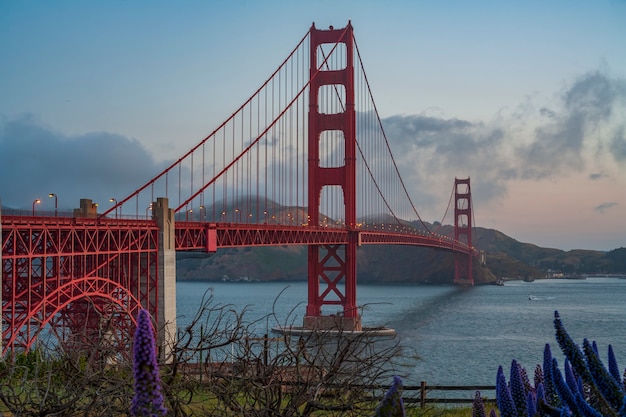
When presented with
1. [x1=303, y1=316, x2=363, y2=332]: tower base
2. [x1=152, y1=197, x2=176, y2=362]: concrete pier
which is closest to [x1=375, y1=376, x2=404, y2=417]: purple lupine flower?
[x1=303, y1=316, x2=363, y2=332]: tower base

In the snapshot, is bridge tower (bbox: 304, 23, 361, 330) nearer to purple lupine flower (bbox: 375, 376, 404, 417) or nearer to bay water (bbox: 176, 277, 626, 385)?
bay water (bbox: 176, 277, 626, 385)

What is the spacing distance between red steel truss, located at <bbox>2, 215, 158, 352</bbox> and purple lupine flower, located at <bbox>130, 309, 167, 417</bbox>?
17116mm

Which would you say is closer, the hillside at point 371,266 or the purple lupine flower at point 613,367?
the purple lupine flower at point 613,367

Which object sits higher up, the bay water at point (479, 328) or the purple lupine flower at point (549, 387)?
the purple lupine flower at point (549, 387)

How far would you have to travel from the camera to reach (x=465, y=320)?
69062 mm

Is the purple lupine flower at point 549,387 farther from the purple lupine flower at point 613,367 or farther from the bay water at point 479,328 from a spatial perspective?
the bay water at point 479,328

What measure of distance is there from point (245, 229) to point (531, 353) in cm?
1888

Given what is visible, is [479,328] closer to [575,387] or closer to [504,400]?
[575,387]

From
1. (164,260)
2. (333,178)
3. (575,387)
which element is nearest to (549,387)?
(575,387)

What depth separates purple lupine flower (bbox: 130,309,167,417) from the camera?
235 centimetres

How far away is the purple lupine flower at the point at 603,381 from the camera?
3614 mm

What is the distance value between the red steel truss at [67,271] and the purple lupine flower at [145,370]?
674 inches

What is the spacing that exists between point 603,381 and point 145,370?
A: 2273mm

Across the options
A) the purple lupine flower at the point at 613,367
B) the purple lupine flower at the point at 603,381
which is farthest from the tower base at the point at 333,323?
the purple lupine flower at the point at 603,381
